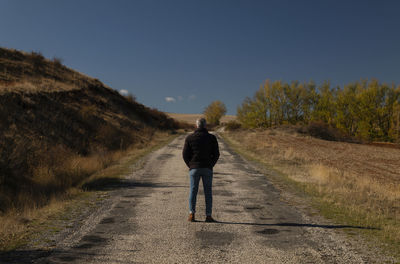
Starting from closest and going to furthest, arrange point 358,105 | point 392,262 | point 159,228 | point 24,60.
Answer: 1. point 392,262
2. point 159,228
3. point 24,60
4. point 358,105

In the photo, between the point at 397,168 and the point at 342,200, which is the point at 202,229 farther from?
the point at 397,168

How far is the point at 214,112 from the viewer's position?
99.9 m

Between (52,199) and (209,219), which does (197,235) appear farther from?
(52,199)

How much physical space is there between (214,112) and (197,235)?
94.9 meters

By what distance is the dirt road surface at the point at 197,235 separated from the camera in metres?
4.55

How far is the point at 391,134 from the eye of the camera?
42406 millimetres

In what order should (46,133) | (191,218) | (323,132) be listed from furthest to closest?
1. (323,132)
2. (46,133)
3. (191,218)

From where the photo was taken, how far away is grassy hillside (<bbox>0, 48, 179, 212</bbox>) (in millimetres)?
9852

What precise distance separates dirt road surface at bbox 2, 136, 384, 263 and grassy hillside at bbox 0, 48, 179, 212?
8.89ft

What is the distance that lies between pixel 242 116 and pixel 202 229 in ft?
176

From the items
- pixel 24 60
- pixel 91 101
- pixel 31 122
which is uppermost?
pixel 24 60

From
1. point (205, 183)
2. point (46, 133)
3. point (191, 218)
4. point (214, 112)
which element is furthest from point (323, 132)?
point (214, 112)

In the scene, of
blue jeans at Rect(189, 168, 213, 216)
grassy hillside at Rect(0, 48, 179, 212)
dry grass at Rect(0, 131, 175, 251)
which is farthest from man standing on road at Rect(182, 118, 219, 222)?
grassy hillside at Rect(0, 48, 179, 212)

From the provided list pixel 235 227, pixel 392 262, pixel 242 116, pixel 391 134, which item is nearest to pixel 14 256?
pixel 235 227
